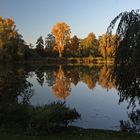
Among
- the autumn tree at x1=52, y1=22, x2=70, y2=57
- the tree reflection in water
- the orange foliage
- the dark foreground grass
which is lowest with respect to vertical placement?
the orange foliage

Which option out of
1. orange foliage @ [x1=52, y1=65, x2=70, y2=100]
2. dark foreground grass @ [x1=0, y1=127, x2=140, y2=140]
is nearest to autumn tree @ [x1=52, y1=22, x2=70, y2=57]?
orange foliage @ [x1=52, y1=65, x2=70, y2=100]

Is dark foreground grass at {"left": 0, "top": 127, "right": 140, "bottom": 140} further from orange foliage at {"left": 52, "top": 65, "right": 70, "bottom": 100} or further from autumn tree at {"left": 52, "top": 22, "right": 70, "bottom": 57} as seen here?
autumn tree at {"left": 52, "top": 22, "right": 70, "bottom": 57}

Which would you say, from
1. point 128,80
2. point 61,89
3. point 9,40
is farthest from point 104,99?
point 9,40

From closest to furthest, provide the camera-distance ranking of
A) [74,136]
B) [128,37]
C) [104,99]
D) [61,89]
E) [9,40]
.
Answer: [74,136] < [128,37] < [104,99] < [61,89] < [9,40]

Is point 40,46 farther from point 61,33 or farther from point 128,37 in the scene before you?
point 128,37

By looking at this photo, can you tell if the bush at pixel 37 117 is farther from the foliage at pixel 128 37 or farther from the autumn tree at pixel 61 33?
the autumn tree at pixel 61 33

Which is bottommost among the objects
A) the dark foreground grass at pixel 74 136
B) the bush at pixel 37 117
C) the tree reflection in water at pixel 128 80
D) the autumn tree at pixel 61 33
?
the dark foreground grass at pixel 74 136

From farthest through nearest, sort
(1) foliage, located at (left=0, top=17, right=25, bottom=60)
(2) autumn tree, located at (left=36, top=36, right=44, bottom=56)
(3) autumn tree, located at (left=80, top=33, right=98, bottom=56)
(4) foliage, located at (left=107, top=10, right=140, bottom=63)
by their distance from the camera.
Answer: (3) autumn tree, located at (left=80, top=33, right=98, bottom=56), (2) autumn tree, located at (left=36, top=36, right=44, bottom=56), (1) foliage, located at (left=0, top=17, right=25, bottom=60), (4) foliage, located at (left=107, top=10, right=140, bottom=63)

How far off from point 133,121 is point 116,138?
5430mm

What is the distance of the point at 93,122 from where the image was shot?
52.5ft

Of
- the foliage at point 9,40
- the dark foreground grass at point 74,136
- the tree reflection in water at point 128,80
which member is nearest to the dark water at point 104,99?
the tree reflection in water at point 128,80

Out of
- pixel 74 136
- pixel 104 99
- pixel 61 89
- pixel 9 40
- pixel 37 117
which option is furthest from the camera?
pixel 9 40

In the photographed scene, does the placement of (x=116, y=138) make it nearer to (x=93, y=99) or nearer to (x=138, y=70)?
(x=138, y=70)

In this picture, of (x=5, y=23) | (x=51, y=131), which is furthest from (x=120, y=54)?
(x=5, y=23)
